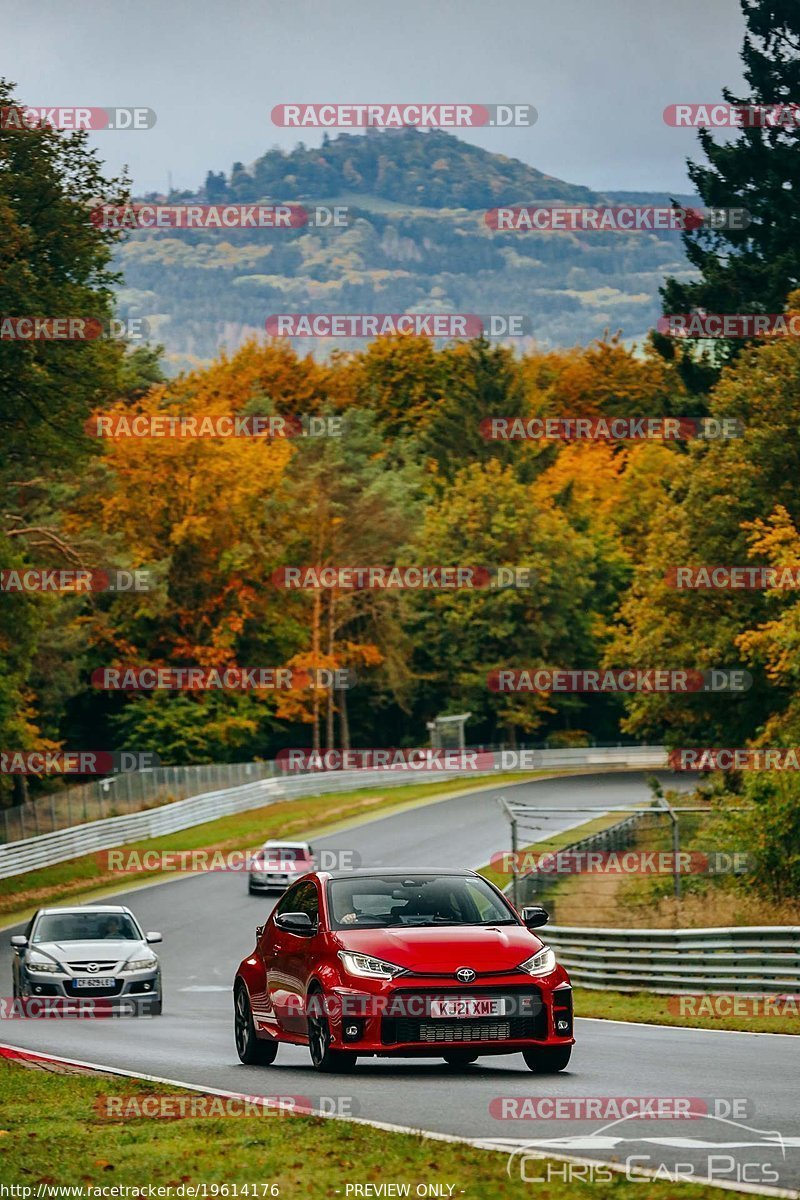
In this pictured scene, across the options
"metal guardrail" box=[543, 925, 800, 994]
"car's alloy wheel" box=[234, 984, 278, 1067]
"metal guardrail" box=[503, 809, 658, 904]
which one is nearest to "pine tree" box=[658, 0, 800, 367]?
"metal guardrail" box=[503, 809, 658, 904]

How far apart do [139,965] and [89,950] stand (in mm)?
656

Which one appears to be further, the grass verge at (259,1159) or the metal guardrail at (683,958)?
the metal guardrail at (683,958)

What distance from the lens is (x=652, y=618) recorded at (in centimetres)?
4831

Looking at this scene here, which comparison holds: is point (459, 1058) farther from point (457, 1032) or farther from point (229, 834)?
point (229, 834)

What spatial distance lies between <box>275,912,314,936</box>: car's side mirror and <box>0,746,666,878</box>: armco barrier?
38.4 meters

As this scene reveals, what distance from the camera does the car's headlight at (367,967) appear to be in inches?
501

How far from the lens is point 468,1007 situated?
41.2 ft

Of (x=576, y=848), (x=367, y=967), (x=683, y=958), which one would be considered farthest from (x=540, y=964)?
(x=576, y=848)

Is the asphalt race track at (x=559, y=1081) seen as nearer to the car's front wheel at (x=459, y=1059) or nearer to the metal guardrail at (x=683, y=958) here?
the car's front wheel at (x=459, y=1059)

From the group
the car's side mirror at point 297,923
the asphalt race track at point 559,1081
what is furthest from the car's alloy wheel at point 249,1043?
the car's side mirror at point 297,923

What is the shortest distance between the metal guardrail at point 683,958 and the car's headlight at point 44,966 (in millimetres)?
7578

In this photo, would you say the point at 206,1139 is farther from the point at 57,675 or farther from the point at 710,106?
the point at 57,675

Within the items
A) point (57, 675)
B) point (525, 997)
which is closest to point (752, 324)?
point (57, 675)

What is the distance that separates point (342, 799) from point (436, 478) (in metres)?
30.9
